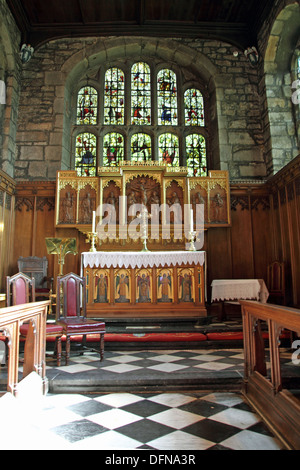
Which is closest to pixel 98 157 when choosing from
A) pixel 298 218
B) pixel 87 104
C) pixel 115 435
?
pixel 87 104

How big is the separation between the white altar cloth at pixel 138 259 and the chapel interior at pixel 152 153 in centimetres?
2

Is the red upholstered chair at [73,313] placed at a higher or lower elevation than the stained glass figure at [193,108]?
lower

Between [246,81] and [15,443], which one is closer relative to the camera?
[15,443]

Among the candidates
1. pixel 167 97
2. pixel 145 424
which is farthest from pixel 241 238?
pixel 145 424

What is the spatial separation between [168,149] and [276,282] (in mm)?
4532

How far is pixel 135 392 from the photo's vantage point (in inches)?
129

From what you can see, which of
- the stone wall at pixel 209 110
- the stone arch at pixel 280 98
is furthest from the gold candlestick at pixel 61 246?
the stone arch at pixel 280 98

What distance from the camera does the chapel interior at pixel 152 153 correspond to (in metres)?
6.39

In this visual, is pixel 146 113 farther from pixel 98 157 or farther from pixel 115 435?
pixel 115 435

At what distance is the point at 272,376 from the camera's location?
2.54 m

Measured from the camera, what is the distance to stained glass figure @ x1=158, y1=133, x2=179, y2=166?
31.3 ft

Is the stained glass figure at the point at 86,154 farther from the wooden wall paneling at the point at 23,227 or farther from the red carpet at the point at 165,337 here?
the red carpet at the point at 165,337

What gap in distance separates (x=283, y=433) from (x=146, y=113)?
29.3 feet
